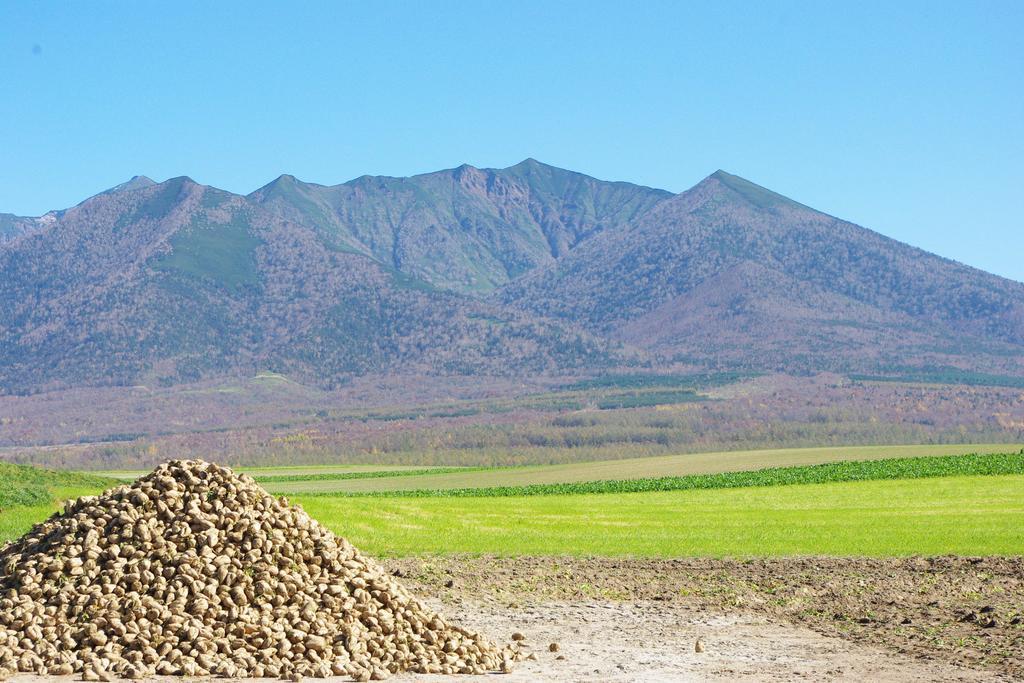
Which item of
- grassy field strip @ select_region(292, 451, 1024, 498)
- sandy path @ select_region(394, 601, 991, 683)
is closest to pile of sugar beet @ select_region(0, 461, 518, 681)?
sandy path @ select_region(394, 601, 991, 683)

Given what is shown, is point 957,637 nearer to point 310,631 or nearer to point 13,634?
point 310,631

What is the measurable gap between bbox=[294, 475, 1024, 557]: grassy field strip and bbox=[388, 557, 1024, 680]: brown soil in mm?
3136

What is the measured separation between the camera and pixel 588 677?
15.8m

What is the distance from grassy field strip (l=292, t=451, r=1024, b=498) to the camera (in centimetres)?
6444

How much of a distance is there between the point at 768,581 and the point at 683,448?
120 metres

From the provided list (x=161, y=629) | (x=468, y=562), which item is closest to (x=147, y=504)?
(x=161, y=629)

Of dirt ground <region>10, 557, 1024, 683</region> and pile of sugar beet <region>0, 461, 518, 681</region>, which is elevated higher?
pile of sugar beet <region>0, 461, 518, 681</region>

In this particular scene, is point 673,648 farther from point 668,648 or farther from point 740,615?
point 740,615

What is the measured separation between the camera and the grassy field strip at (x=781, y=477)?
6444 cm

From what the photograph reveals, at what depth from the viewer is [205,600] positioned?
16.1m

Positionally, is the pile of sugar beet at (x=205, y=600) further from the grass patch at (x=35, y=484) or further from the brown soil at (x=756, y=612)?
the grass patch at (x=35, y=484)

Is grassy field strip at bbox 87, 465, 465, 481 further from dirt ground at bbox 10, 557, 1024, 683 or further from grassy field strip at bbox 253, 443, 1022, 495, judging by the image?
dirt ground at bbox 10, 557, 1024, 683

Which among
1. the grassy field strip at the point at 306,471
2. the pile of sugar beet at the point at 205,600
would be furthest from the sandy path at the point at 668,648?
the grassy field strip at the point at 306,471

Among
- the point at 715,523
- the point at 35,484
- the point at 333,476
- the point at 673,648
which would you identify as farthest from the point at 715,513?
the point at 333,476
